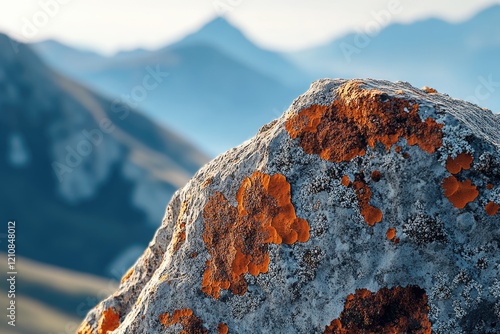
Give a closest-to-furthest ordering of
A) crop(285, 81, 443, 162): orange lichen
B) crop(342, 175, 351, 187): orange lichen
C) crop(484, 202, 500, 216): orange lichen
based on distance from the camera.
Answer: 1. crop(484, 202, 500, 216): orange lichen
2. crop(285, 81, 443, 162): orange lichen
3. crop(342, 175, 351, 187): orange lichen

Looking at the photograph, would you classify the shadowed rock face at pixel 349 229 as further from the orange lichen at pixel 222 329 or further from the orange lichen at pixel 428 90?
the orange lichen at pixel 428 90

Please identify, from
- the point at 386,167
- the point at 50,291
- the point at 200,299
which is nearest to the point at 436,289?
the point at 386,167

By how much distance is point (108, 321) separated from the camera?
314 inches

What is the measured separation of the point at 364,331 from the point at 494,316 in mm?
1253

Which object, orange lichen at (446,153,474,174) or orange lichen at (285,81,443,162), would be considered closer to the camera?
orange lichen at (446,153,474,174)

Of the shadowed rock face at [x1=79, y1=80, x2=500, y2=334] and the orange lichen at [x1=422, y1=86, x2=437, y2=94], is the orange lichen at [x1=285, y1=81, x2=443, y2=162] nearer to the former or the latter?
the shadowed rock face at [x1=79, y1=80, x2=500, y2=334]

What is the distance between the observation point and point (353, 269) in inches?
244

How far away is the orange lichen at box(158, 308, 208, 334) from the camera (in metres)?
6.50

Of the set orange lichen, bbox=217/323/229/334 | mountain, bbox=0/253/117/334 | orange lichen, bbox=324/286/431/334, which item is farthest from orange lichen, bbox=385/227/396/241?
mountain, bbox=0/253/117/334

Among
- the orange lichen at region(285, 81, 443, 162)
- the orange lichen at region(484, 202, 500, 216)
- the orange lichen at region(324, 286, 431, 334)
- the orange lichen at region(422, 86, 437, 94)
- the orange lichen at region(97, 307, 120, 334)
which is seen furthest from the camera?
the orange lichen at region(97, 307, 120, 334)

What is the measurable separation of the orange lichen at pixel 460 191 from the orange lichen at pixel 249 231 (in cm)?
145

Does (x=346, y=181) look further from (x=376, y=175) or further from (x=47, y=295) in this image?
(x=47, y=295)

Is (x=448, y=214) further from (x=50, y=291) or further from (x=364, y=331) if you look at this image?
(x=50, y=291)

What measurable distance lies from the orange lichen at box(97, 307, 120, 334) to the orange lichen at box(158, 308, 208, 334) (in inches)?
57.0
